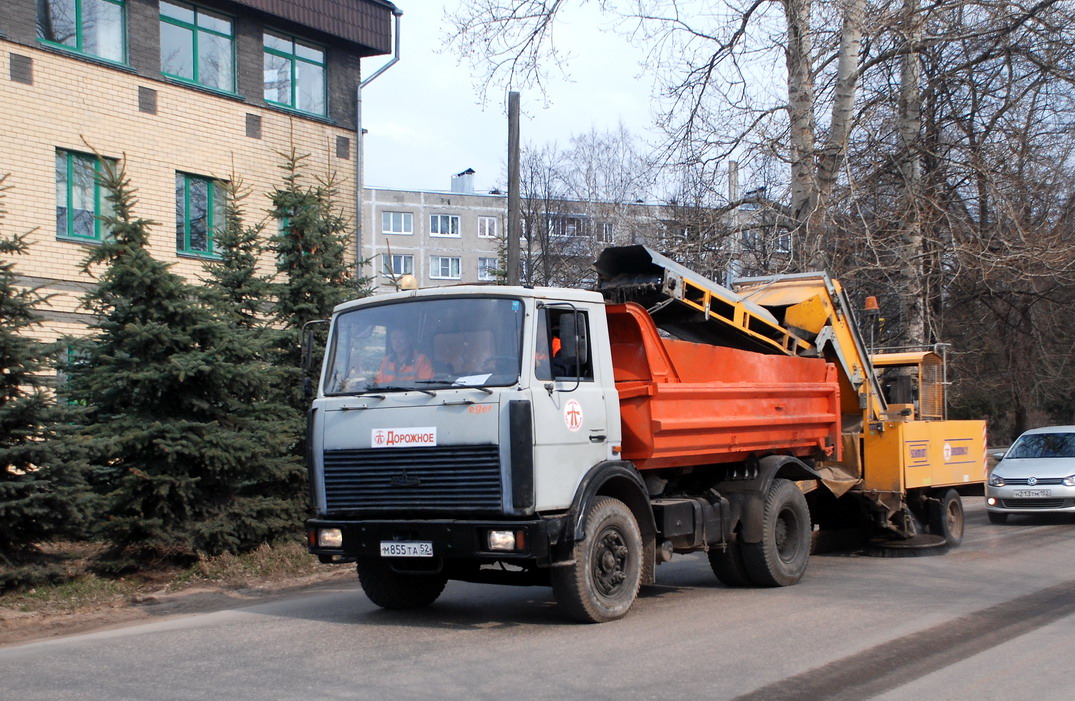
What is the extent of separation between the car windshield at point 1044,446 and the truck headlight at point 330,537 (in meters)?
13.8

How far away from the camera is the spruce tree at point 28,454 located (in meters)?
9.70

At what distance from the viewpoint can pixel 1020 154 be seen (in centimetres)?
1869

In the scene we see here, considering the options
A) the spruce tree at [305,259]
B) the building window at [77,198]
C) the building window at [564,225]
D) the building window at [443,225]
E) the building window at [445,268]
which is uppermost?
the building window at [443,225]

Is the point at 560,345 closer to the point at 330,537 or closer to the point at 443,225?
the point at 330,537

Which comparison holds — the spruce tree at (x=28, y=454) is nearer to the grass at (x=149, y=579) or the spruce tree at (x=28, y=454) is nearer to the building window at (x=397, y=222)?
the grass at (x=149, y=579)

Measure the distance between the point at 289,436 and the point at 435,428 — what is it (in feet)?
17.0

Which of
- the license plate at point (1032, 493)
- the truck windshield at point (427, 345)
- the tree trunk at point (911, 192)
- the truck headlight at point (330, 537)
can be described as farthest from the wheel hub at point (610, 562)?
the tree trunk at point (911, 192)

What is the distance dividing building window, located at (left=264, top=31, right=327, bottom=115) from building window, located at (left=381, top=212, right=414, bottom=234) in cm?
4696

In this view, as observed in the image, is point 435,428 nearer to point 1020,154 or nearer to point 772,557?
point 772,557

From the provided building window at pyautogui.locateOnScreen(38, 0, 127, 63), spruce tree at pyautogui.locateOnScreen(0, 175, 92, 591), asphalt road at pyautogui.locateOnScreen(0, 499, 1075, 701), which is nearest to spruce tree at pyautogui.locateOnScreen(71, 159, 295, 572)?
A: spruce tree at pyautogui.locateOnScreen(0, 175, 92, 591)

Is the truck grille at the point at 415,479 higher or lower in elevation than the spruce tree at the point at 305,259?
lower

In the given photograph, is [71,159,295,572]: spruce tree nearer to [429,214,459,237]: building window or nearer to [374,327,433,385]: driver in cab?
[374,327,433,385]: driver in cab

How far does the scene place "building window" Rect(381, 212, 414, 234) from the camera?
69.0 meters

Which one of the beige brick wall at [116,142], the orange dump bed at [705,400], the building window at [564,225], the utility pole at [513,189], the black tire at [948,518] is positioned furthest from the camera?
the building window at [564,225]
